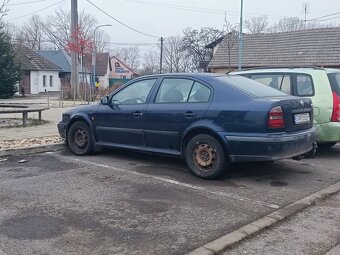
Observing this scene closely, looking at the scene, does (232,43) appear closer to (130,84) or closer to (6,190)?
(130,84)

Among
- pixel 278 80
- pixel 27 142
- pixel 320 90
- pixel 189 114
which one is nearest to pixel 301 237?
pixel 189 114

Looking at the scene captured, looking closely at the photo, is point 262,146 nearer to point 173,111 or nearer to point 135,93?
point 173,111

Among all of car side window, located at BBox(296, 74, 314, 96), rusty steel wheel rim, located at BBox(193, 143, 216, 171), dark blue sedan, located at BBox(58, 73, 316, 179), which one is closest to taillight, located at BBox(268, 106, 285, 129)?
dark blue sedan, located at BBox(58, 73, 316, 179)

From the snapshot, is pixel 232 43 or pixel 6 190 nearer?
pixel 6 190

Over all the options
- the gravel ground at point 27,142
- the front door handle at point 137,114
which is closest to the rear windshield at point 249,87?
the front door handle at point 137,114

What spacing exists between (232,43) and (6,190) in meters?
29.3

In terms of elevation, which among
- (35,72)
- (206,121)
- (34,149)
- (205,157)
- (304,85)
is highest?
(35,72)

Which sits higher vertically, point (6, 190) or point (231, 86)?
point (231, 86)

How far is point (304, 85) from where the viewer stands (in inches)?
332

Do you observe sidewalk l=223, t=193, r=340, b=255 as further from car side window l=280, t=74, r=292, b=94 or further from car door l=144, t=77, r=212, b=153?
car side window l=280, t=74, r=292, b=94

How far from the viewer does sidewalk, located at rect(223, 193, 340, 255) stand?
4.02 metres

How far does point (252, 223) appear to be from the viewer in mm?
4590

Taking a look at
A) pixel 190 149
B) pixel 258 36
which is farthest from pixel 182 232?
pixel 258 36

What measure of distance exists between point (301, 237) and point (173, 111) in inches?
120
